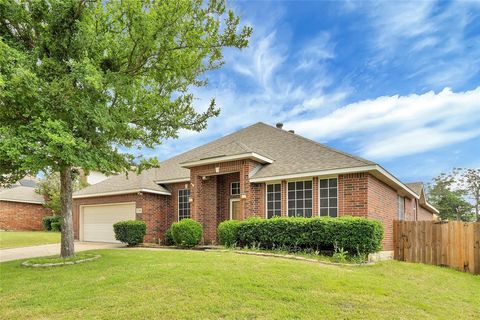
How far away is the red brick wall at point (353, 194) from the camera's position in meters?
12.5

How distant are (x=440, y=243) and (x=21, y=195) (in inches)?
1266

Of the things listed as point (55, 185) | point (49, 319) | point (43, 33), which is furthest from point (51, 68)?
point (55, 185)

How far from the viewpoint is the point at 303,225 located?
12.0m

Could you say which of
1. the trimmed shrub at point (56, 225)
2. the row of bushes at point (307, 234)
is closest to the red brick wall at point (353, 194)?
the row of bushes at point (307, 234)

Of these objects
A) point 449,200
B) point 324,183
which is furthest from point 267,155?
point 449,200

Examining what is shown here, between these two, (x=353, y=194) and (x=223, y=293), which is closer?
(x=223, y=293)

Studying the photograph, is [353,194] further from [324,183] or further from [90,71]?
[90,71]

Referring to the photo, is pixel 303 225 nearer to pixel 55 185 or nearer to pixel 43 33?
pixel 43 33

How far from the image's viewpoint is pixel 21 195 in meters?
30.8

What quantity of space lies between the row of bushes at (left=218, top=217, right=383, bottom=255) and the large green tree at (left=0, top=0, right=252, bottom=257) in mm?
4408

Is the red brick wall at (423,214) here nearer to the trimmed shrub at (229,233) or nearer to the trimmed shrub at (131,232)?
the trimmed shrub at (229,233)

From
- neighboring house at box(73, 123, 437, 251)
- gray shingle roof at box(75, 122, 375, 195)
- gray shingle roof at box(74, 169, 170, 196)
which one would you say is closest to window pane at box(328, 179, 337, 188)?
neighboring house at box(73, 123, 437, 251)

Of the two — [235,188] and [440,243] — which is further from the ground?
[235,188]

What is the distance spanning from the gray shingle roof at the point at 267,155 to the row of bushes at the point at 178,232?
2.22m
